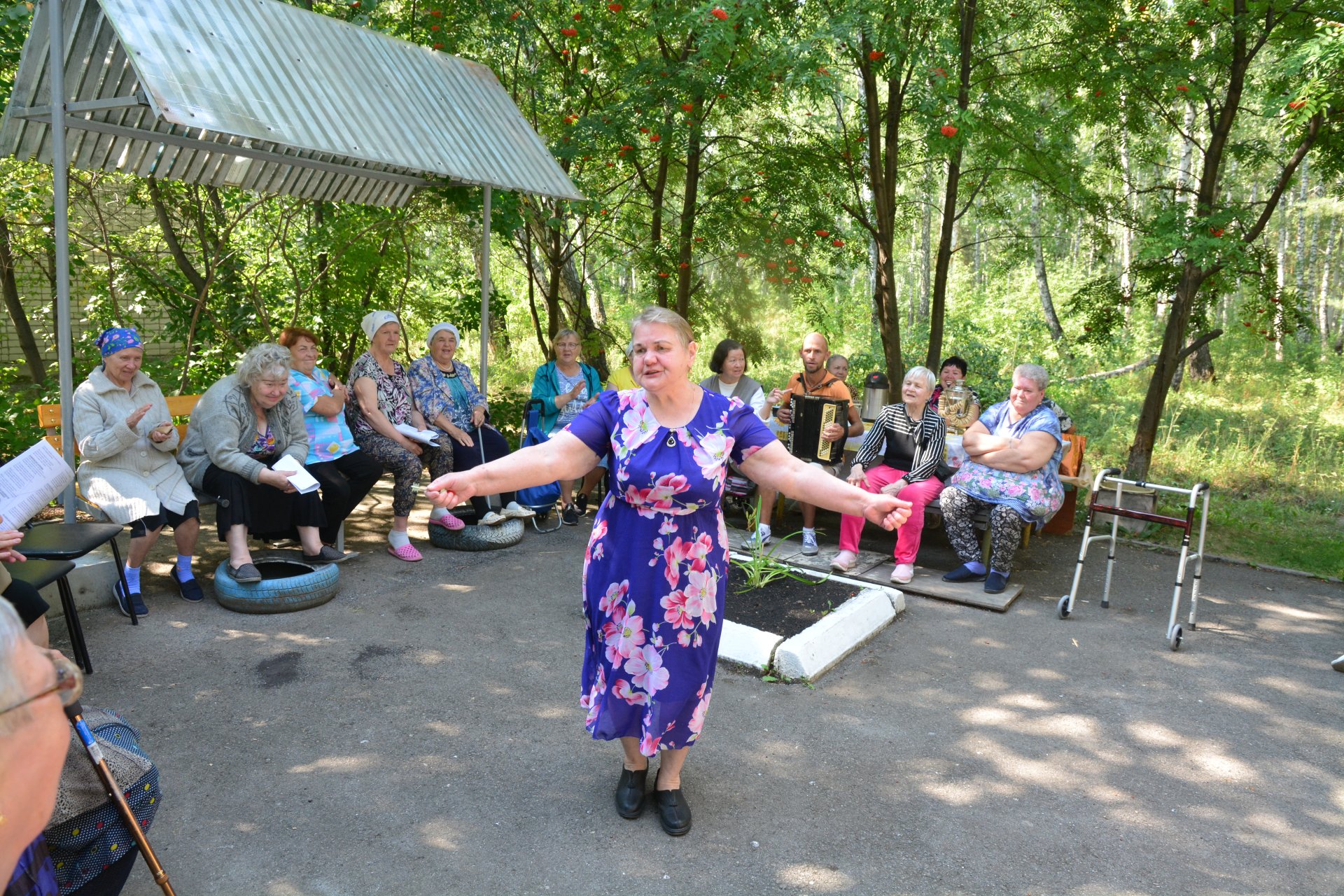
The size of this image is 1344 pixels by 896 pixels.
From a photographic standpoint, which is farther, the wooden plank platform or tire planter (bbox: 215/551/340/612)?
the wooden plank platform

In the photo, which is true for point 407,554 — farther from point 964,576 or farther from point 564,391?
point 964,576

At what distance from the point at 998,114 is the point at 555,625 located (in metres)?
6.03

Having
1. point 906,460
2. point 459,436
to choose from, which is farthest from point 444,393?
point 906,460

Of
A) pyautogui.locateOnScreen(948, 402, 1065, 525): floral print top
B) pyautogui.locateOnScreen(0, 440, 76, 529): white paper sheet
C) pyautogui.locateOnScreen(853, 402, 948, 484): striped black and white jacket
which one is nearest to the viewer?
pyautogui.locateOnScreen(0, 440, 76, 529): white paper sheet

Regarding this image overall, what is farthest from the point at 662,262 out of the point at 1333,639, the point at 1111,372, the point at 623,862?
the point at 1111,372

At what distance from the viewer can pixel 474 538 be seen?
673 cm

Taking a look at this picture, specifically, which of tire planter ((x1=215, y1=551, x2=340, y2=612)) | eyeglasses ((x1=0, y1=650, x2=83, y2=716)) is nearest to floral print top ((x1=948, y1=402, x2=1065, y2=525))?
tire planter ((x1=215, y1=551, x2=340, y2=612))

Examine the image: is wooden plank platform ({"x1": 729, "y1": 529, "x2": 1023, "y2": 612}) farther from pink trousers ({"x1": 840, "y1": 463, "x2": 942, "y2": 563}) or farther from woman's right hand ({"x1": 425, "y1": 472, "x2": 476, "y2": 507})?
woman's right hand ({"x1": 425, "y1": 472, "x2": 476, "y2": 507})

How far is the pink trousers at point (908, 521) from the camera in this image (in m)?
6.32

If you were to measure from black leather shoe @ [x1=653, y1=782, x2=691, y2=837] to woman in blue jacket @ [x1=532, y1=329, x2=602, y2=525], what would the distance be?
14.3 ft

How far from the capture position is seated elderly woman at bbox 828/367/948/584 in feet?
20.9

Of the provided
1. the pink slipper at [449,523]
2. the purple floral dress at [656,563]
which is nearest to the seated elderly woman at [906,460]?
the pink slipper at [449,523]

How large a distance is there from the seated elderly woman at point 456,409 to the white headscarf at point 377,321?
426 mm

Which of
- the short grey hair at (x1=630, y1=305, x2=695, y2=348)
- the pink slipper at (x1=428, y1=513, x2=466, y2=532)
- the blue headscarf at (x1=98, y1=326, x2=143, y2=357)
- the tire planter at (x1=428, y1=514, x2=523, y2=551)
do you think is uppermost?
the short grey hair at (x1=630, y1=305, x2=695, y2=348)
